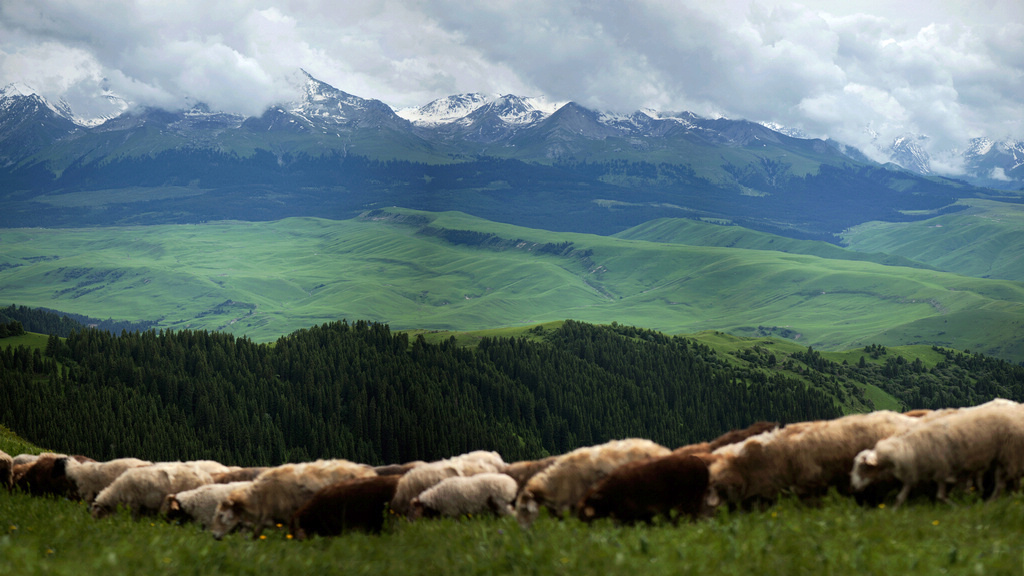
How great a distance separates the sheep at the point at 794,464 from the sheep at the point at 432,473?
6982mm

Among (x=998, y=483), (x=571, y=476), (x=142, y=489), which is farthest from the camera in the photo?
(x=142, y=489)

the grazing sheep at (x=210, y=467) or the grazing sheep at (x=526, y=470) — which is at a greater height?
the grazing sheep at (x=526, y=470)

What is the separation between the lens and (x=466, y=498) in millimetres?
19297

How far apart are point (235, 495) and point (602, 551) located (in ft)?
40.1

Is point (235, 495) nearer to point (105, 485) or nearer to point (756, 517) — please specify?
point (105, 485)

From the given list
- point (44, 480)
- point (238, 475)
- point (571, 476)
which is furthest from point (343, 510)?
point (44, 480)

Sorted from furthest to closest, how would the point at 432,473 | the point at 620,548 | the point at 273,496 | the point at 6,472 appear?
the point at 6,472
the point at 273,496
the point at 432,473
the point at 620,548

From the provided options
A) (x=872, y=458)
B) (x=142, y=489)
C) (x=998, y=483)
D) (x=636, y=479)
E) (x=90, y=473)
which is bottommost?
(x=90, y=473)

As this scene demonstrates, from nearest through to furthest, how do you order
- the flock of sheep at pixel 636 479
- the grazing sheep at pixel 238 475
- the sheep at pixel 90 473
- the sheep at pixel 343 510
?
the flock of sheep at pixel 636 479 < the sheep at pixel 343 510 < the grazing sheep at pixel 238 475 < the sheep at pixel 90 473

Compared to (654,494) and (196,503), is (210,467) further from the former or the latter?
(654,494)

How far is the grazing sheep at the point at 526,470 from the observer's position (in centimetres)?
2032

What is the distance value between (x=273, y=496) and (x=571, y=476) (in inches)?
338

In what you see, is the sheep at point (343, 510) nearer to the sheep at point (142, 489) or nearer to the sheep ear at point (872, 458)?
the sheep at point (142, 489)

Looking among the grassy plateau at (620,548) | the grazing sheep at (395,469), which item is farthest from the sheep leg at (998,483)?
the grazing sheep at (395,469)
